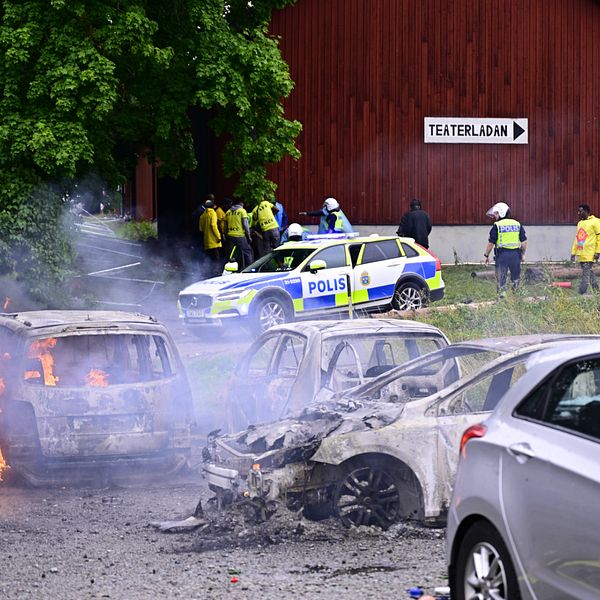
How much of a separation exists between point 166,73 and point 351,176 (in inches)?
327

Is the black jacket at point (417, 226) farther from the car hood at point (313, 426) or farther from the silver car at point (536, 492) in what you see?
the silver car at point (536, 492)

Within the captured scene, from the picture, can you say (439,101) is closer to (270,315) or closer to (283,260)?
(283,260)

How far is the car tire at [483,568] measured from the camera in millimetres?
5348

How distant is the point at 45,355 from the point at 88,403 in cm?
60

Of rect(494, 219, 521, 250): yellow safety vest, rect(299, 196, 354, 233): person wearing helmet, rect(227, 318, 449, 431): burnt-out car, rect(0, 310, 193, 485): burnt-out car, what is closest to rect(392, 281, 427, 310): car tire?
rect(494, 219, 521, 250): yellow safety vest

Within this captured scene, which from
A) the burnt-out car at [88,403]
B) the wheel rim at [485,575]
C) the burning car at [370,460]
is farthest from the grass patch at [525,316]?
the wheel rim at [485,575]

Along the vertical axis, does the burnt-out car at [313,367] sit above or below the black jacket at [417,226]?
below

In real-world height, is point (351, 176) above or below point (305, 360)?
above

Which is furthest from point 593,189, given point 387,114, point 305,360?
point 305,360

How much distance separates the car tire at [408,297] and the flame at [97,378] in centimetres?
1099

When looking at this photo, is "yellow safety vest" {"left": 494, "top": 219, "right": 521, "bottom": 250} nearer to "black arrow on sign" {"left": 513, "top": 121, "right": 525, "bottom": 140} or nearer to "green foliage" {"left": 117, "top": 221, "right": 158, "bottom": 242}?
"black arrow on sign" {"left": 513, "top": 121, "right": 525, "bottom": 140}

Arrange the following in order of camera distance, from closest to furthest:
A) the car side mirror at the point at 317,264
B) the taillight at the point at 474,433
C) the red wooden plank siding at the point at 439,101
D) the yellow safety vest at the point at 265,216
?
the taillight at the point at 474,433 → the car side mirror at the point at 317,264 → the yellow safety vest at the point at 265,216 → the red wooden plank siding at the point at 439,101

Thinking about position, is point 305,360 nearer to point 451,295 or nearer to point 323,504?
point 323,504

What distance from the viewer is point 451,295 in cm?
2402
